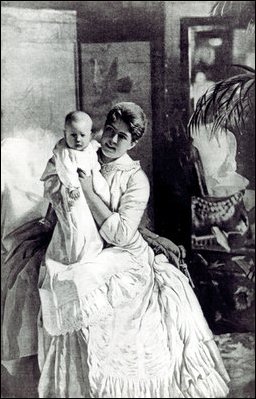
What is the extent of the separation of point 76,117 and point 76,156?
12 cm

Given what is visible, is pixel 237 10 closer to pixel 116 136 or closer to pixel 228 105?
pixel 228 105

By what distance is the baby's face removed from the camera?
Answer: 7.08ft

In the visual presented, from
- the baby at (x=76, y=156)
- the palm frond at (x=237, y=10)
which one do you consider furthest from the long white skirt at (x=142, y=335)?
the palm frond at (x=237, y=10)

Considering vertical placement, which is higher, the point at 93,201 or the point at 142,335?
the point at 93,201

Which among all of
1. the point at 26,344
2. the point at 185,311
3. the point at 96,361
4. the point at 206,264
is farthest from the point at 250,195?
the point at 26,344

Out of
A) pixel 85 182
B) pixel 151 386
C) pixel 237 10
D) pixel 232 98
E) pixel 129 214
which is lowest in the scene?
pixel 151 386

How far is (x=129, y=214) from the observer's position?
2182 mm

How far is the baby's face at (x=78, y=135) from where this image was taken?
2158 mm

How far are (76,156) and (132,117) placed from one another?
0.21m

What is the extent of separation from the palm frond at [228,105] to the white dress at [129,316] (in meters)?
0.27

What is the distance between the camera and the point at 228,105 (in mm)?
2174

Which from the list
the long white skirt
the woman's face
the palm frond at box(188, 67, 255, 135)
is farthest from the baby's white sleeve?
the palm frond at box(188, 67, 255, 135)

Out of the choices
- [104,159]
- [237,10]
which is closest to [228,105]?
[237,10]

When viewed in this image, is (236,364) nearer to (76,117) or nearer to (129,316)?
(129,316)
